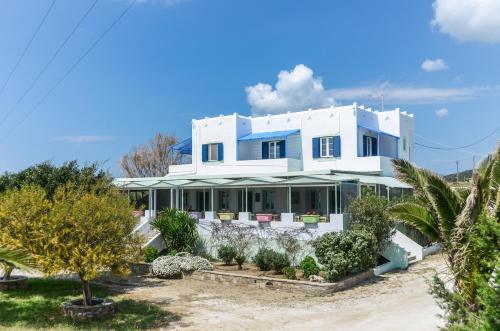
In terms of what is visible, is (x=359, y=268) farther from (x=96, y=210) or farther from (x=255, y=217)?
(x=96, y=210)

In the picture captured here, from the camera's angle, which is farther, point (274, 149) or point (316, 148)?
point (274, 149)

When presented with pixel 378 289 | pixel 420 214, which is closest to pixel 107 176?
pixel 378 289

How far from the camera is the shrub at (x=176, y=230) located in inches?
1014

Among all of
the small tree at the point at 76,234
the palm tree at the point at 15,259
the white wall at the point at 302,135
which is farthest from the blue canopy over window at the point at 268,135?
the palm tree at the point at 15,259

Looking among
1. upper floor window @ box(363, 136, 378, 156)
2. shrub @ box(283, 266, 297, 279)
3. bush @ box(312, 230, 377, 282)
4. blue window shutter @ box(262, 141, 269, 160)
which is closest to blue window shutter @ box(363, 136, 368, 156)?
upper floor window @ box(363, 136, 378, 156)

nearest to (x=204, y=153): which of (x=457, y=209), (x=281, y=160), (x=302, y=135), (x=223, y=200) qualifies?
(x=223, y=200)

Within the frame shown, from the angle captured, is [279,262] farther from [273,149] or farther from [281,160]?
[273,149]

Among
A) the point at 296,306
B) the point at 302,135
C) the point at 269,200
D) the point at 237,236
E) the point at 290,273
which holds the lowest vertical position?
the point at 296,306

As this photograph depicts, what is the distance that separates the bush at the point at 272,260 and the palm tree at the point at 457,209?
10688 millimetres

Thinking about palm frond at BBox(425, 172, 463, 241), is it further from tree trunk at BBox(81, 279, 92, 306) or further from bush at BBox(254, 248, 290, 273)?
bush at BBox(254, 248, 290, 273)

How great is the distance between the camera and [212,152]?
37375mm

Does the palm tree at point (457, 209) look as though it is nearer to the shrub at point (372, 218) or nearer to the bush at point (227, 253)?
the shrub at point (372, 218)

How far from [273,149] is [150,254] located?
1366 cm

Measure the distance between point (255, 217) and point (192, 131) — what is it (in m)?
14.3
